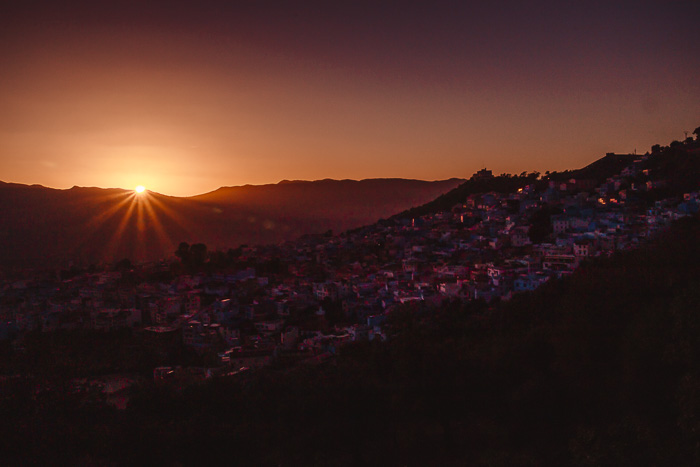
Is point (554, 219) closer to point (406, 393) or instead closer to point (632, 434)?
point (406, 393)

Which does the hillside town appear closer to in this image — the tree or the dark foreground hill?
the tree

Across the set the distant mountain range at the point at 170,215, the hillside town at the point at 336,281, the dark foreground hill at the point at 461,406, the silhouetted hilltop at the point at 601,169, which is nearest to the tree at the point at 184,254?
the hillside town at the point at 336,281

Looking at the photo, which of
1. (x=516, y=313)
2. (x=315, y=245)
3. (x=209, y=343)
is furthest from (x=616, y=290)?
(x=315, y=245)

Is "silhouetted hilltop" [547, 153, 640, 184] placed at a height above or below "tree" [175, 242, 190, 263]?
above

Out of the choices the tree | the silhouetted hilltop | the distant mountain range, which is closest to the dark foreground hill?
the tree

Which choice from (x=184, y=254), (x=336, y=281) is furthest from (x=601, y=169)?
(x=184, y=254)

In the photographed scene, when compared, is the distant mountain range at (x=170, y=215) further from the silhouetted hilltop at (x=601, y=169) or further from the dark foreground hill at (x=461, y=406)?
the dark foreground hill at (x=461, y=406)
